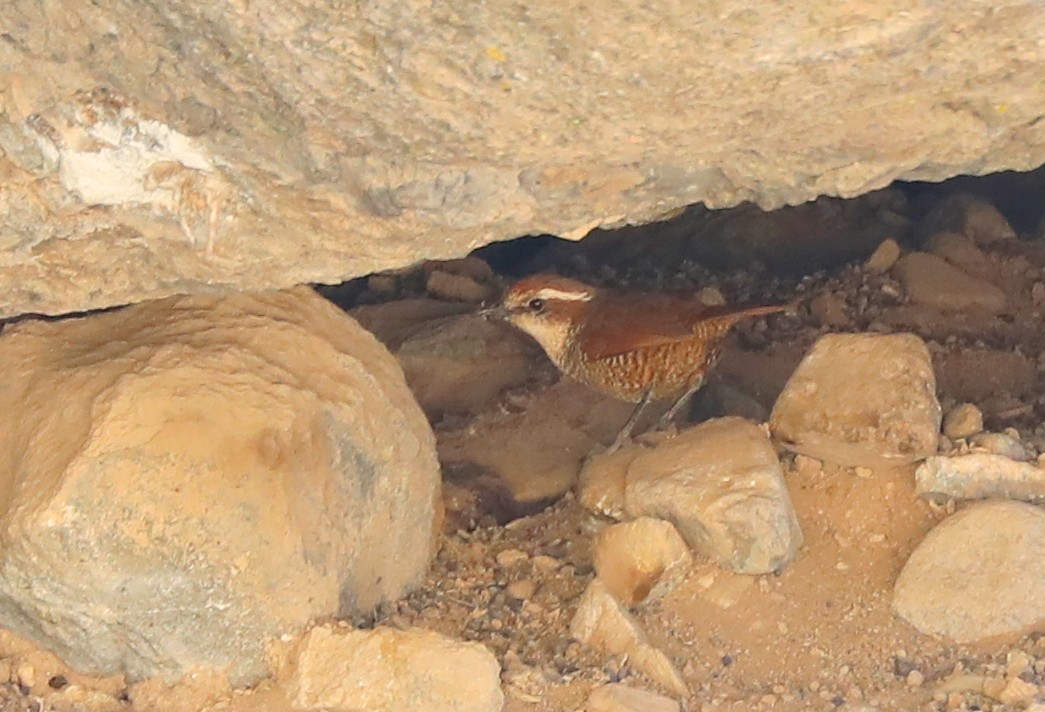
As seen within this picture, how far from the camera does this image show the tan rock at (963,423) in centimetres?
336

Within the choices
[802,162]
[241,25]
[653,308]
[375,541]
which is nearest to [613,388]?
[653,308]

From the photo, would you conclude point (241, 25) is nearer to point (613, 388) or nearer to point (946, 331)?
point (613, 388)

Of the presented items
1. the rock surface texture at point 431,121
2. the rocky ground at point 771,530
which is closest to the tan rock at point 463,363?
the rocky ground at point 771,530

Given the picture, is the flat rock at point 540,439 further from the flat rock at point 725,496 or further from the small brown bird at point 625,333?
the flat rock at point 725,496

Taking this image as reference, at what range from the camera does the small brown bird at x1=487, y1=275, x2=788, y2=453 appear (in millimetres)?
Result: 3947

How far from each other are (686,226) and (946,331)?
1429 mm

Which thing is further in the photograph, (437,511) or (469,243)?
(437,511)

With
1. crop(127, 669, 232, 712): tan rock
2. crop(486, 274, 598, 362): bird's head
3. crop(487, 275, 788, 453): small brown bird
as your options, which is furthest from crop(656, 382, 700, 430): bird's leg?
crop(127, 669, 232, 712): tan rock

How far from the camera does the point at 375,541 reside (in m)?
3.04

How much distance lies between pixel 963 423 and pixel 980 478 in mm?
275

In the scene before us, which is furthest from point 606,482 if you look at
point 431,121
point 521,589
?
point 431,121

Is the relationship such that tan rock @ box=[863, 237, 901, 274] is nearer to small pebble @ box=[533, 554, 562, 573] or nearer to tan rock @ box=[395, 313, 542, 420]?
tan rock @ box=[395, 313, 542, 420]

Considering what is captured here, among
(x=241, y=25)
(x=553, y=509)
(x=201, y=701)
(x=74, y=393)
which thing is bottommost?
(x=553, y=509)

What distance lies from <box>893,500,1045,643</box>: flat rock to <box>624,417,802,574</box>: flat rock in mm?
344
